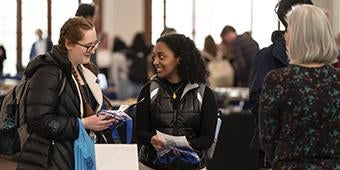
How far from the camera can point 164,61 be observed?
4.17 metres

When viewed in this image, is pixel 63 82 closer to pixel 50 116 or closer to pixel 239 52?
pixel 50 116

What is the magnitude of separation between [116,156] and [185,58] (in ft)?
2.03

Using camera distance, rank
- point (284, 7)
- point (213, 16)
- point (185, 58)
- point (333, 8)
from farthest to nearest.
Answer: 1. point (213, 16)
2. point (333, 8)
3. point (284, 7)
4. point (185, 58)

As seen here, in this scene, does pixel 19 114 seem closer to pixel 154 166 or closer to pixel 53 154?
pixel 53 154

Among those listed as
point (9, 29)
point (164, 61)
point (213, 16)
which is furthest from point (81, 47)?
point (9, 29)

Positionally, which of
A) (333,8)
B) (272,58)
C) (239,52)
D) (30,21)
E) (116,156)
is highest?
(333,8)

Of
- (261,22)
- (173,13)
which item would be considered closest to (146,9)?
(173,13)

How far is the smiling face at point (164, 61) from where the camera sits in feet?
13.7

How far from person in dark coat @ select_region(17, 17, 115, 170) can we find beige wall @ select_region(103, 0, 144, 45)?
12556 millimetres

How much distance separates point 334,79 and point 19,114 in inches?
59.8

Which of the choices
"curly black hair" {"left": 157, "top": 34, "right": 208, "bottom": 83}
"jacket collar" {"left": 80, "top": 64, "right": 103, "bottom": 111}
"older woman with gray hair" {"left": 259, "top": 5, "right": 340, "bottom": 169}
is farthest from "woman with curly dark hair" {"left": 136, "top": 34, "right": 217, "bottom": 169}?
"older woman with gray hair" {"left": 259, "top": 5, "right": 340, "bottom": 169}

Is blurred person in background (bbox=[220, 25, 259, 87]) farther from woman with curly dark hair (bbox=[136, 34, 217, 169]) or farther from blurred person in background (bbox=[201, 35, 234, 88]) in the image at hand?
woman with curly dark hair (bbox=[136, 34, 217, 169])

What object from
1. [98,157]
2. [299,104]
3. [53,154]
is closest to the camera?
[299,104]

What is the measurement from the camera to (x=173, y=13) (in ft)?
55.9
